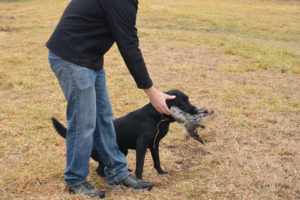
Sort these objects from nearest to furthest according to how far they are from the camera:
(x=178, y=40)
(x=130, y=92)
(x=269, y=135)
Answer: (x=269, y=135)
(x=130, y=92)
(x=178, y=40)

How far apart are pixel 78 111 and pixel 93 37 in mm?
626

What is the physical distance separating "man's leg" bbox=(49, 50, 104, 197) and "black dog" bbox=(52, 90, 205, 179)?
0.51 m

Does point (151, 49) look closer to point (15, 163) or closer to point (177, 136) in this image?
point (177, 136)

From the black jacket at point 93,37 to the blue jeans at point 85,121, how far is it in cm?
9

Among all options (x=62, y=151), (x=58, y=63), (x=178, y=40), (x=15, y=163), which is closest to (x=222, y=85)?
(x=62, y=151)

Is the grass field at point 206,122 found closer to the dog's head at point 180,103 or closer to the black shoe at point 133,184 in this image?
the black shoe at point 133,184

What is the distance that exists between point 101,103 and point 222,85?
16.7ft

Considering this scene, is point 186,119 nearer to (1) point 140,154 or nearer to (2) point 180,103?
(2) point 180,103

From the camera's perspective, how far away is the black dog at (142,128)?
4305 millimetres

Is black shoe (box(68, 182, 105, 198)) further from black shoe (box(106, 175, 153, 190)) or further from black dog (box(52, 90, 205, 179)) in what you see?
black dog (box(52, 90, 205, 179))

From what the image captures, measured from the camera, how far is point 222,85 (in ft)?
28.6

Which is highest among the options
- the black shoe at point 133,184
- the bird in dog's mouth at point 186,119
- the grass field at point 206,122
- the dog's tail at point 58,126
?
the bird in dog's mouth at point 186,119

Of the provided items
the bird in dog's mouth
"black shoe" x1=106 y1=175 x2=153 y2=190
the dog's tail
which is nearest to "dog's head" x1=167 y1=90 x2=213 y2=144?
the bird in dog's mouth

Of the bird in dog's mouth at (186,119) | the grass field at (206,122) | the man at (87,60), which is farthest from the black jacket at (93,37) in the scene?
the grass field at (206,122)
